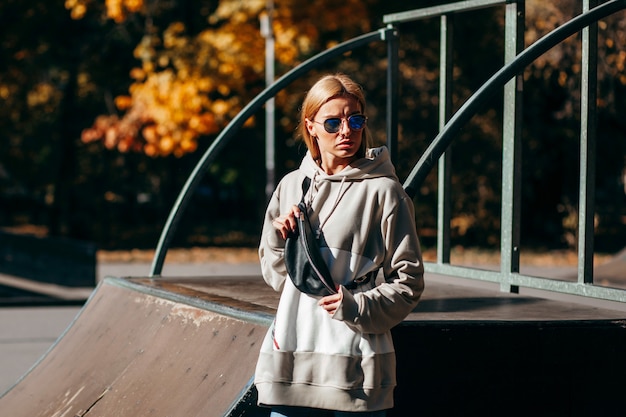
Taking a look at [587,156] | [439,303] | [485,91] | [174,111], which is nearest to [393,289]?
[485,91]

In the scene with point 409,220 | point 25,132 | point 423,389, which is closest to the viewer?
point 409,220

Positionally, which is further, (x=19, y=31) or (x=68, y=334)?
(x=19, y=31)

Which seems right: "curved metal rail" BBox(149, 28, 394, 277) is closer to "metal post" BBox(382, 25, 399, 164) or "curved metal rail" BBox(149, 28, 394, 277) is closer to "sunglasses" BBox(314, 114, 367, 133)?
"metal post" BBox(382, 25, 399, 164)

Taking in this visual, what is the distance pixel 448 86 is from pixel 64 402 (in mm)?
3025

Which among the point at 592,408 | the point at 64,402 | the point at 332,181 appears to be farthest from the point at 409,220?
the point at 64,402

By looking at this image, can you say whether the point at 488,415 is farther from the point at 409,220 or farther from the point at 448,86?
the point at 448,86

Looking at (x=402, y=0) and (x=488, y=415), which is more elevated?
(x=402, y=0)

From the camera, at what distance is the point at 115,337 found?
Answer: 5.43 metres

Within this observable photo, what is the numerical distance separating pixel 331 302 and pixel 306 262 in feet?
0.53

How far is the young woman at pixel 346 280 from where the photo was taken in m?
3.12

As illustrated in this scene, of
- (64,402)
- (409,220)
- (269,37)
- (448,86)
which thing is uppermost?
(269,37)

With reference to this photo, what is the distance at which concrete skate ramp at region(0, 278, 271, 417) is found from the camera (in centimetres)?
420

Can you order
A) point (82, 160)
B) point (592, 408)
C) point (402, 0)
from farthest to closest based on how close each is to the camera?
point (82, 160) < point (402, 0) < point (592, 408)

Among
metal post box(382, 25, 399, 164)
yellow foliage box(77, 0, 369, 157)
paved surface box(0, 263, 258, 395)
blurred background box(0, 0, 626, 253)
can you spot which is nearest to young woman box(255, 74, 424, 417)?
metal post box(382, 25, 399, 164)
